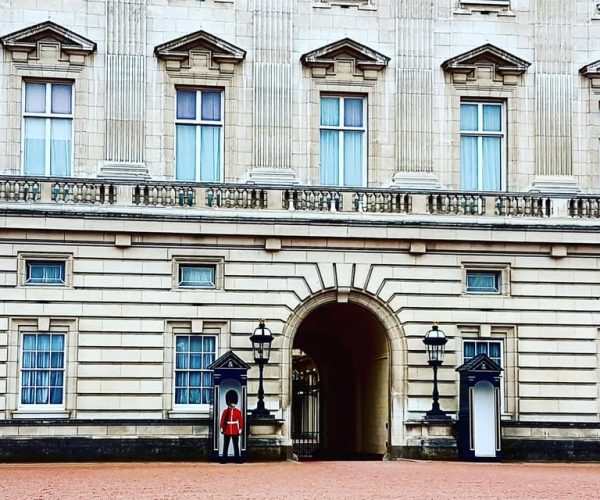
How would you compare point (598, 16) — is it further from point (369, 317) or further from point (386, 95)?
point (369, 317)

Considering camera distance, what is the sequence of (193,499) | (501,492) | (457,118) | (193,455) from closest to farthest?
1. (193,499)
2. (501,492)
3. (193,455)
4. (457,118)

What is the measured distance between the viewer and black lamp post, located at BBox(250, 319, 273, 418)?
3447cm

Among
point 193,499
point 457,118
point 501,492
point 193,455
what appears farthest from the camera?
point 457,118

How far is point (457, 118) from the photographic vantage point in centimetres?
3666

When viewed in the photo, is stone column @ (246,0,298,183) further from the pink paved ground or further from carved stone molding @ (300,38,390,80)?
the pink paved ground

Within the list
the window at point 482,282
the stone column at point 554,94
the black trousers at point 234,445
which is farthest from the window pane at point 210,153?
the stone column at point 554,94

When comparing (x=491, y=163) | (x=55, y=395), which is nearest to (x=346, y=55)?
(x=491, y=163)

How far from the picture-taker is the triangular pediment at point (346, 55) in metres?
36.0

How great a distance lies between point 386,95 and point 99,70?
657 cm

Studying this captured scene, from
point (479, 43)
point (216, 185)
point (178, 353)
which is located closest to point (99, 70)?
point (216, 185)

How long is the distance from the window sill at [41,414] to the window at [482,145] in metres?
10.9

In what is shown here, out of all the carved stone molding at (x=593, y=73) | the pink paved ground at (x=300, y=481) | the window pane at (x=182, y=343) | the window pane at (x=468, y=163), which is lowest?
the pink paved ground at (x=300, y=481)

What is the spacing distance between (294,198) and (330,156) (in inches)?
65.4

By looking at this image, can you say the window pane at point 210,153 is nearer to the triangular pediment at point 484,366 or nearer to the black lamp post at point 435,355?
the black lamp post at point 435,355
